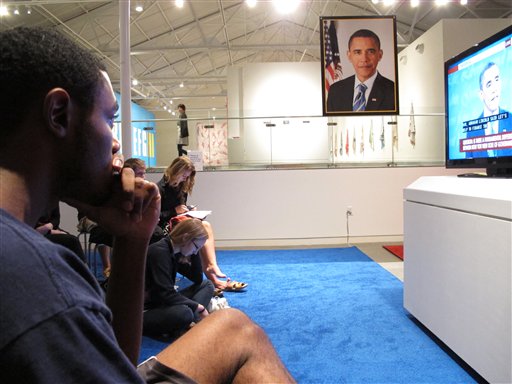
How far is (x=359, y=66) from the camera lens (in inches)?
199

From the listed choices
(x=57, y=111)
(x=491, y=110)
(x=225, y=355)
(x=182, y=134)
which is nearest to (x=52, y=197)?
(x=57, y=111)

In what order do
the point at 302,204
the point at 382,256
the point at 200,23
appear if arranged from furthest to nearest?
1. the point at 200,23
2. the point at 302,204
3. the point at 382,256

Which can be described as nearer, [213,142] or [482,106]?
[482,106]

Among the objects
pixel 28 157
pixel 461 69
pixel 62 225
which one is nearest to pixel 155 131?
pixel 62 225

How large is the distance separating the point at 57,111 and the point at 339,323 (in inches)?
95.8

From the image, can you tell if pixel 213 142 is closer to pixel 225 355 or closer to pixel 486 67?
pixel 486 67

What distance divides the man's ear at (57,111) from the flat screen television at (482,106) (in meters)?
2.05

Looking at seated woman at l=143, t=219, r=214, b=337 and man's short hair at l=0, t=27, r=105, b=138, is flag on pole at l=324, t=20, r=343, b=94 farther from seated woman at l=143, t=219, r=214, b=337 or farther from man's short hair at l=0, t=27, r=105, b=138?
man's short hair at l=0, t=27, r=105, b=138

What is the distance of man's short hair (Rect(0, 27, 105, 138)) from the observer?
499mm

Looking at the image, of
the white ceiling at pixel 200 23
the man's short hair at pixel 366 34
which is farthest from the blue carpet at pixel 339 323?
the white ceiling at pixel 200 23

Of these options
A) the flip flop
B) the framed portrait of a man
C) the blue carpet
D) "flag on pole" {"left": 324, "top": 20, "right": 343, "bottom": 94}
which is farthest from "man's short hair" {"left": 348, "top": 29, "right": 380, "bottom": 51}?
the flip flop

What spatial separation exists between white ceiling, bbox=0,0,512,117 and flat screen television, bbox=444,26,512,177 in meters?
5.54

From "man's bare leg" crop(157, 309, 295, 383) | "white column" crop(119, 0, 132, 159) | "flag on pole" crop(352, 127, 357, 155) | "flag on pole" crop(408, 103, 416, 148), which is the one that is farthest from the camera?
"flag on pole" crop(352, 127, 357, 155)

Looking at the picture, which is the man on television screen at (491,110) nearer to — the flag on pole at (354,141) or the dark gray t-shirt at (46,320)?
the dark gray t-shirt at (46,320)
